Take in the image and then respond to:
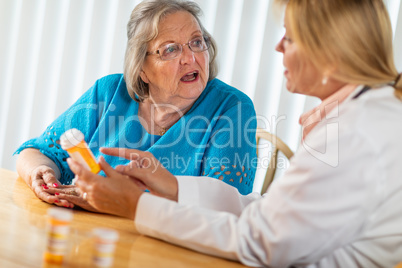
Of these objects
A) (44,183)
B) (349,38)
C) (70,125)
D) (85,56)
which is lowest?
(44,183)

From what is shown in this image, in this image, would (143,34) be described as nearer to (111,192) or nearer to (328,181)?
(111,192)

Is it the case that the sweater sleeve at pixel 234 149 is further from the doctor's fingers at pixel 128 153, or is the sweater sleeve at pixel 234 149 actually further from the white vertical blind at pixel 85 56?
the white vertical blind at pixel 85 56

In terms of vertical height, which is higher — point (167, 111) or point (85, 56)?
point (85, 56)

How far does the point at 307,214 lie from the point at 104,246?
1.26ft

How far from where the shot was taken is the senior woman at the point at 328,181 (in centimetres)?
86

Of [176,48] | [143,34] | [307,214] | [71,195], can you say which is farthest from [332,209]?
[143,34]

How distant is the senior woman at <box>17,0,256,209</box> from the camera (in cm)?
173

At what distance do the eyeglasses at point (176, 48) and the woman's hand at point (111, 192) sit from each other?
2.80ft

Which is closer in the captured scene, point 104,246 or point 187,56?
point 104,246

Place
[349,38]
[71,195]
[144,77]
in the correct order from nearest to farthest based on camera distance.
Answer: [349,38] → [71,195] → [144,77]

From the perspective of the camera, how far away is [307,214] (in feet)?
2.81

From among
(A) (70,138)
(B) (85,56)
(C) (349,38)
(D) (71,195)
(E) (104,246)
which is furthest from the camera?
(B) (85,56)

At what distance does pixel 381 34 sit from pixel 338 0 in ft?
0.39

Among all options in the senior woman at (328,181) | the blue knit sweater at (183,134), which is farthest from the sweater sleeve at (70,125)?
the senior woman at (328,181)
